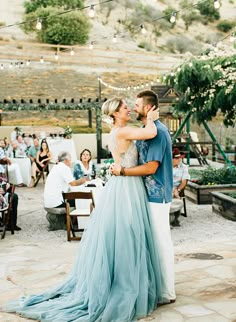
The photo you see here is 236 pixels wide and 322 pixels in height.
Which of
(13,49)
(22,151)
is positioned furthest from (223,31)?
(22,151)

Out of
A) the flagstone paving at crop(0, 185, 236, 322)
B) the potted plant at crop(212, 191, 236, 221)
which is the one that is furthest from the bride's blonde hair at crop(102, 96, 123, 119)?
the potted plant at crop(212, 191, 236, 221)

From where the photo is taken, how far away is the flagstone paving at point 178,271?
12.2ft

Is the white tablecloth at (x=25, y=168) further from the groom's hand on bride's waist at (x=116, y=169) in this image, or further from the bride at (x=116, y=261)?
the groom's hand on bride's waist at (x=116, y=169)

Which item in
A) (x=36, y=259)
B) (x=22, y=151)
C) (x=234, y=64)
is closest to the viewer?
(x=36, y=259)

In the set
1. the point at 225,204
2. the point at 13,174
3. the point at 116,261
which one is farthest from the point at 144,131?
the point at 13,174

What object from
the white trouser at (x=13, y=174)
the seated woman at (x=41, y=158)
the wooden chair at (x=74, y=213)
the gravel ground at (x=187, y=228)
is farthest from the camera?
the seated woman at (x=41, y=158)

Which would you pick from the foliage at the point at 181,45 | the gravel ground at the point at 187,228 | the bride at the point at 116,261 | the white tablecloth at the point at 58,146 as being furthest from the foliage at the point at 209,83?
the foliage at the point at 181,45

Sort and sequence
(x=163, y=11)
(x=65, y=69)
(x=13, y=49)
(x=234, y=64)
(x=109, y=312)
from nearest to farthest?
1. (x=109, y=312)
2. (x=234, y=64)
3. (x=65, y=69)
4. (x=13, y=49)
5. (x=163, y=11)

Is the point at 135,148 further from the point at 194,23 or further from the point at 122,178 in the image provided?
the point at 194,23

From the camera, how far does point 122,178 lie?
12.6 ft

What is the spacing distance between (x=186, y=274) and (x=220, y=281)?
1.19 feet

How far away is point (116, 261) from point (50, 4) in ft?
146

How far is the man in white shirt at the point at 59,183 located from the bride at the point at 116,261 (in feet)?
10.6

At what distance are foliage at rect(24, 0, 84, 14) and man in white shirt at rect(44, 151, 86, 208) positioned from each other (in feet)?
133
